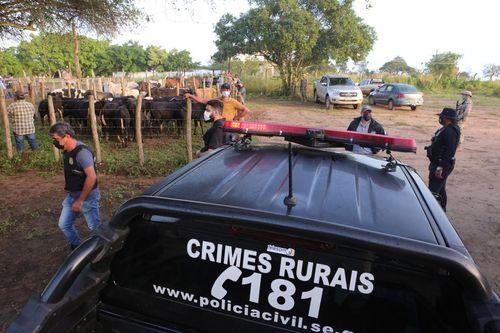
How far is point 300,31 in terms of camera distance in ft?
72.0

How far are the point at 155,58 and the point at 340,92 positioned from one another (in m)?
47.9

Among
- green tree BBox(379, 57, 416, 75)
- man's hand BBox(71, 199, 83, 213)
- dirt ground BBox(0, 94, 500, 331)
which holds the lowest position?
dirt ground BBox(0, 94, 500, 331)

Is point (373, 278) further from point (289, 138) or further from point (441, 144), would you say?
point (441, 144)

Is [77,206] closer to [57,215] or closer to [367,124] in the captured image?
[57,215]

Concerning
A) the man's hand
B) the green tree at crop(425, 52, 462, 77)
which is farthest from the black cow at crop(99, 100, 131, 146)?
the green tree at crop(425, 52, 462, 77)

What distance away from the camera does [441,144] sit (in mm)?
5090

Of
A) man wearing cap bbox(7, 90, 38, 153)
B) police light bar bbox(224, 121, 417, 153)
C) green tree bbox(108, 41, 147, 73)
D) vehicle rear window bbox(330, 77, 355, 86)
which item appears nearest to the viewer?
police light bar bbox(224, 121, 417, 153)

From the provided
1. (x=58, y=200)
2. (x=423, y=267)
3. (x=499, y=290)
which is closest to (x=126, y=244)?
(x=423, y=267)

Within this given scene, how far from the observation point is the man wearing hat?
498cm

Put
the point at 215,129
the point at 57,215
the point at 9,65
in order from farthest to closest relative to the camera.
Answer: the point at 9,65, the point at 57,215, the point at 215,129

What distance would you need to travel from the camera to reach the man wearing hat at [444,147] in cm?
498

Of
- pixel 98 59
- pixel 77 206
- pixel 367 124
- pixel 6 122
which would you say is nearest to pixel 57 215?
pixel 77 206

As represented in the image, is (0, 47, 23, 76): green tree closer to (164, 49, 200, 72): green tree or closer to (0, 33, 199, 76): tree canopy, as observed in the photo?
(0, 33, 199, 76): tree canopy

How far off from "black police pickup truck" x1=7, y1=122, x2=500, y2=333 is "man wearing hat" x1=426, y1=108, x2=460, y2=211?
3546mm
